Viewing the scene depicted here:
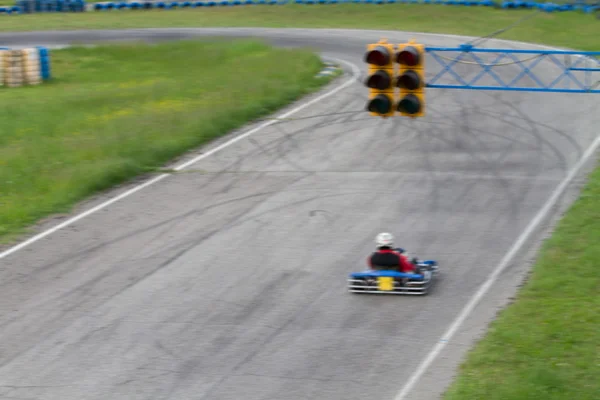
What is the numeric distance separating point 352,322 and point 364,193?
613 centimetres

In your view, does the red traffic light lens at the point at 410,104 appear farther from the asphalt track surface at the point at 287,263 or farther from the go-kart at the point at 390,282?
the asphalt track surface at the point at 287,263

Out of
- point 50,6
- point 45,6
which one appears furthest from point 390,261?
point 45,6

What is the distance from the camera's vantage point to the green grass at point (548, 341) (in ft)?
31.9

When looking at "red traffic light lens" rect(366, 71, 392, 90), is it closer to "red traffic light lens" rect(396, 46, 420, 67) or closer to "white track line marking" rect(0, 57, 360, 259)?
"red traffic light lens" rect(396, 46, 420, 67)

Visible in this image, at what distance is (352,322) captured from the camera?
1206cm

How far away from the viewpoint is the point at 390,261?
12875 mm

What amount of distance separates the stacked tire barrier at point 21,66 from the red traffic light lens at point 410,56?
68.7 feet

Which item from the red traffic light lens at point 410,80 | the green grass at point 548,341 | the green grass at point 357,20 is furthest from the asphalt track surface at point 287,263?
the green grass at point 357,20

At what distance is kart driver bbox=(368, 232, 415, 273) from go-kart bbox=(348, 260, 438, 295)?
0.09 metres

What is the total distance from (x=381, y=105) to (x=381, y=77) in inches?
15.5

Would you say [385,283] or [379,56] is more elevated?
[379,56]

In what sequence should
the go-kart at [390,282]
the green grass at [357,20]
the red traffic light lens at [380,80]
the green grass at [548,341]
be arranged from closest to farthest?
the green grass at [548,341] → the red traffic light lens at [380,80] → the go-kart at [390,282] → the green grass at [357,20]

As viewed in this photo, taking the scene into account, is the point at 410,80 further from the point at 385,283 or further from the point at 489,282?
the point at 489,282

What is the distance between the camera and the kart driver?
→ 42.3 ft
